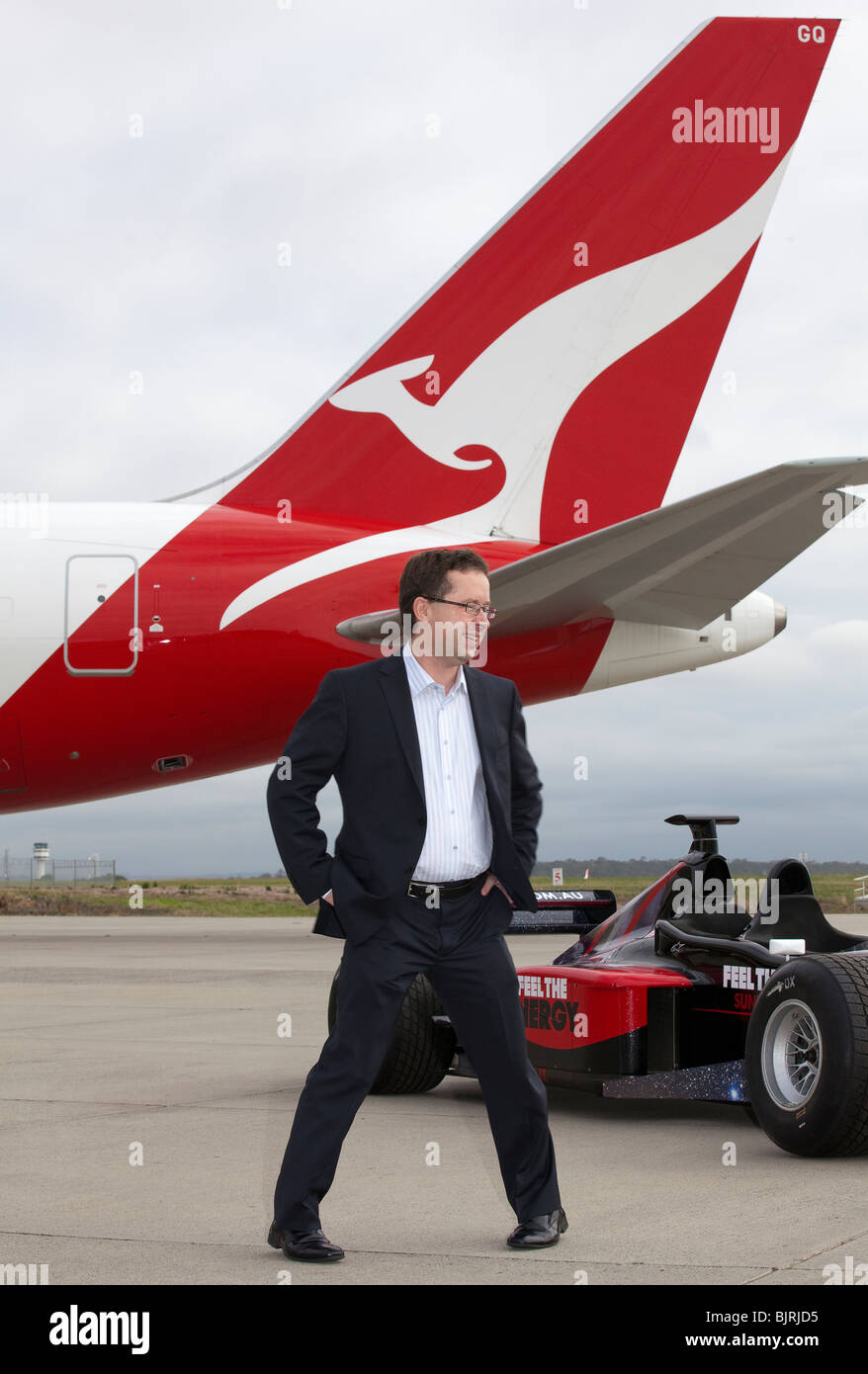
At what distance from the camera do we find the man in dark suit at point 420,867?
3.78 m

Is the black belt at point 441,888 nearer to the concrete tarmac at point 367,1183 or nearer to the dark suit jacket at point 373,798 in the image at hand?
the dark suit jacket at point 373,798

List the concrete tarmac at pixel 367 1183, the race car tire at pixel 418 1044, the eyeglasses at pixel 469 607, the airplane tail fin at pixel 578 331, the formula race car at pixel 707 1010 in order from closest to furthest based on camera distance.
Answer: the concrete tarmac at pixel 367 1183, the eyeglasses at pixel 469 607, the formula race car at pixel 707 1010, the race car tire at pixel 418 1044, the airplane tail fin at pixel 578 331

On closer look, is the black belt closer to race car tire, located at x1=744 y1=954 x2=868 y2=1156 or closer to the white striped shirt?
the white striped shirt

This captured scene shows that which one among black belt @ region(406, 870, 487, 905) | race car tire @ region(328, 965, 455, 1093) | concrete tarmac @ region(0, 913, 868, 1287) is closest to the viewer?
concrete tarmac @ region(0, 913, 868, 1287)

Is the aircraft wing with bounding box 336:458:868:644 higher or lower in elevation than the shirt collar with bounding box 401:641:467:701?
higher

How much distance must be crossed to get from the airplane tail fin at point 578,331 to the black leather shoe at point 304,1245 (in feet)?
43.2

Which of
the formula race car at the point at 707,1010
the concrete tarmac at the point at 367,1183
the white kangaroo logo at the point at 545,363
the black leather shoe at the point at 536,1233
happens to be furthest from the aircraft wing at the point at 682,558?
the black leather shoe at the point at 536,1233

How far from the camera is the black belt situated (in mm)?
3861

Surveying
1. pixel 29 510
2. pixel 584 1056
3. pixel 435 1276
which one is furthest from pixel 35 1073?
pixel 29 510

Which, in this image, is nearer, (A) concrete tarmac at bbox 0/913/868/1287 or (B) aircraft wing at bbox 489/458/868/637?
(A) concrete tarmac at bbox 0/913/868/1287

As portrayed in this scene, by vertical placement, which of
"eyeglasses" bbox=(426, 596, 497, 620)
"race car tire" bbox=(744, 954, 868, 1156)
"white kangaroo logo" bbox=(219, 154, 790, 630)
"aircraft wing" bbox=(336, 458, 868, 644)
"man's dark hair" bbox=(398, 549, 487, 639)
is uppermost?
"white kangaroo logo" bbox=(219, 154, 790, 630)

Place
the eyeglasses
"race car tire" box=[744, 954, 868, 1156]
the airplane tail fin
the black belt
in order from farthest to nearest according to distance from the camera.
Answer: the airplane tail fin
"race car tire" box=[744, 954, 868, 1156]
the eyeglasses
the black belt

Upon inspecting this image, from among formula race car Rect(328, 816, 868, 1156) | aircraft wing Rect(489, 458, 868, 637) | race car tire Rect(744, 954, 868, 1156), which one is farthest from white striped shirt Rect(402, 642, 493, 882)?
aircraft wing Rect(489, 458, 868, 637)

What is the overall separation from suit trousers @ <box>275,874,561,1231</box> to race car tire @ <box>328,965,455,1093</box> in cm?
234
